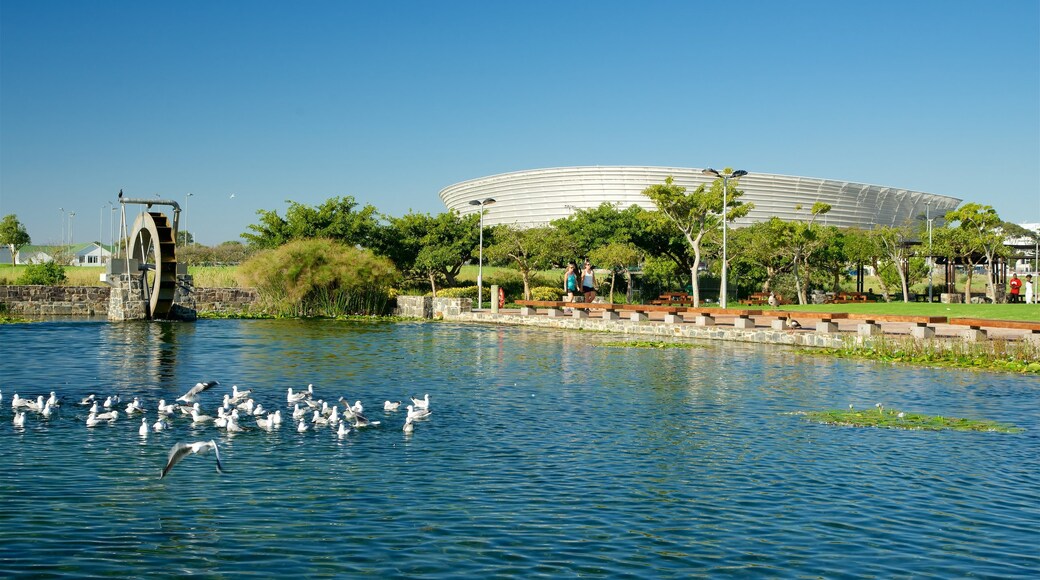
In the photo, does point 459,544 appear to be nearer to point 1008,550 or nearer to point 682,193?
point 1008,550

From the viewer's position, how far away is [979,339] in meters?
22.7

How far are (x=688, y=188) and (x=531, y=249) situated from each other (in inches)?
2177

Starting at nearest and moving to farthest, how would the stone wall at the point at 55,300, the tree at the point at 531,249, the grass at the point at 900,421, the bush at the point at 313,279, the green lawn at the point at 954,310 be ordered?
the grass at the point at 900,421
the green lawn at the point at 954,310
the stone wall at the point at 55,300
the bush at the point at 313,279
the tree at the point at 531,249

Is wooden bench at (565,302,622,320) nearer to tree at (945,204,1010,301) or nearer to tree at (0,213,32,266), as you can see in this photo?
tree at (945,204,1010,301)

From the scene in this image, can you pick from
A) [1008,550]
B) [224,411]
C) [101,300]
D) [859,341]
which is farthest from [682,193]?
[1008,550]

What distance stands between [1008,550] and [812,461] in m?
3.19

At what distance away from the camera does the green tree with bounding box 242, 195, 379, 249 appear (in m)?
55.0

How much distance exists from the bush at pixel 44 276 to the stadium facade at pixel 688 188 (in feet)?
193

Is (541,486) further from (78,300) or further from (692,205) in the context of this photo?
(78,300)

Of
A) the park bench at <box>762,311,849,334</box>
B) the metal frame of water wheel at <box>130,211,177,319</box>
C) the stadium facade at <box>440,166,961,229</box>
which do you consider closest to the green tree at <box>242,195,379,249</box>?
the metal frame of water wheel at <box>130,211,177,319</box>


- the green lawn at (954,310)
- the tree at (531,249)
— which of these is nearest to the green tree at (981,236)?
the green lawn at (954,310)

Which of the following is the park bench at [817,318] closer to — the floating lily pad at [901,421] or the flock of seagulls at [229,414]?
the floating lily pad at [901,421]

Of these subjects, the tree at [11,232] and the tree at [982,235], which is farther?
the tree at [11,232]

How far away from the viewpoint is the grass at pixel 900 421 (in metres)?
12.8
